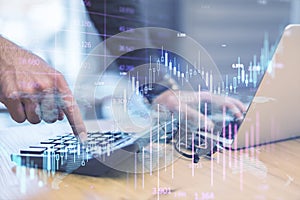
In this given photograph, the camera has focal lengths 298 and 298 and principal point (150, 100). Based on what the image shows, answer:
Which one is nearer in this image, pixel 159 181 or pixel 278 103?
pixel 159 181

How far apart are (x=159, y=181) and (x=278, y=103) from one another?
0.31m

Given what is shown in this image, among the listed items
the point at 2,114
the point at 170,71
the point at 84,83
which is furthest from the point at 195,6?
the point at 2,114

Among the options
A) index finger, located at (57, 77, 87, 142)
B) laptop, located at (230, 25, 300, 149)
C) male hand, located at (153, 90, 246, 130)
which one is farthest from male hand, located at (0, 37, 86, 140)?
laptop, located at (230, 25, 300, 149)

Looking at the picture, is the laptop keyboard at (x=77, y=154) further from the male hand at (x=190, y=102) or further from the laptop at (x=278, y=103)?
the laptop at (x=278, y=103)

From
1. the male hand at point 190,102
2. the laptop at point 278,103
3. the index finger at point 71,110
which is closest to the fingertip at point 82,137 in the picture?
the index finger at point 71,110

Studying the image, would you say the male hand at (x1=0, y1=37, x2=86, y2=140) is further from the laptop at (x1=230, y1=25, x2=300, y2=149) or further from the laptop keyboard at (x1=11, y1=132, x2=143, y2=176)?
the laptop at (x1=230, y1=25, x2=300, y2=149)

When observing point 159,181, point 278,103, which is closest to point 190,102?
point 159,181

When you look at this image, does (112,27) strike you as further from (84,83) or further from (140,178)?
(140,178)

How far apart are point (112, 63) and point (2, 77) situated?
0.48ft

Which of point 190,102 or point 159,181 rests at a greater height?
point 190,102

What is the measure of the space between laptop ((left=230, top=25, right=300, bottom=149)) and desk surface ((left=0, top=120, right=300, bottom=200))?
2.7 inches

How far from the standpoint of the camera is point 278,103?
1.93 ft

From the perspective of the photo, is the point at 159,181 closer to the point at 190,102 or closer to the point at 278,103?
the point at 190,102

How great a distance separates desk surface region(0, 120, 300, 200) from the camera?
1.30 feet
